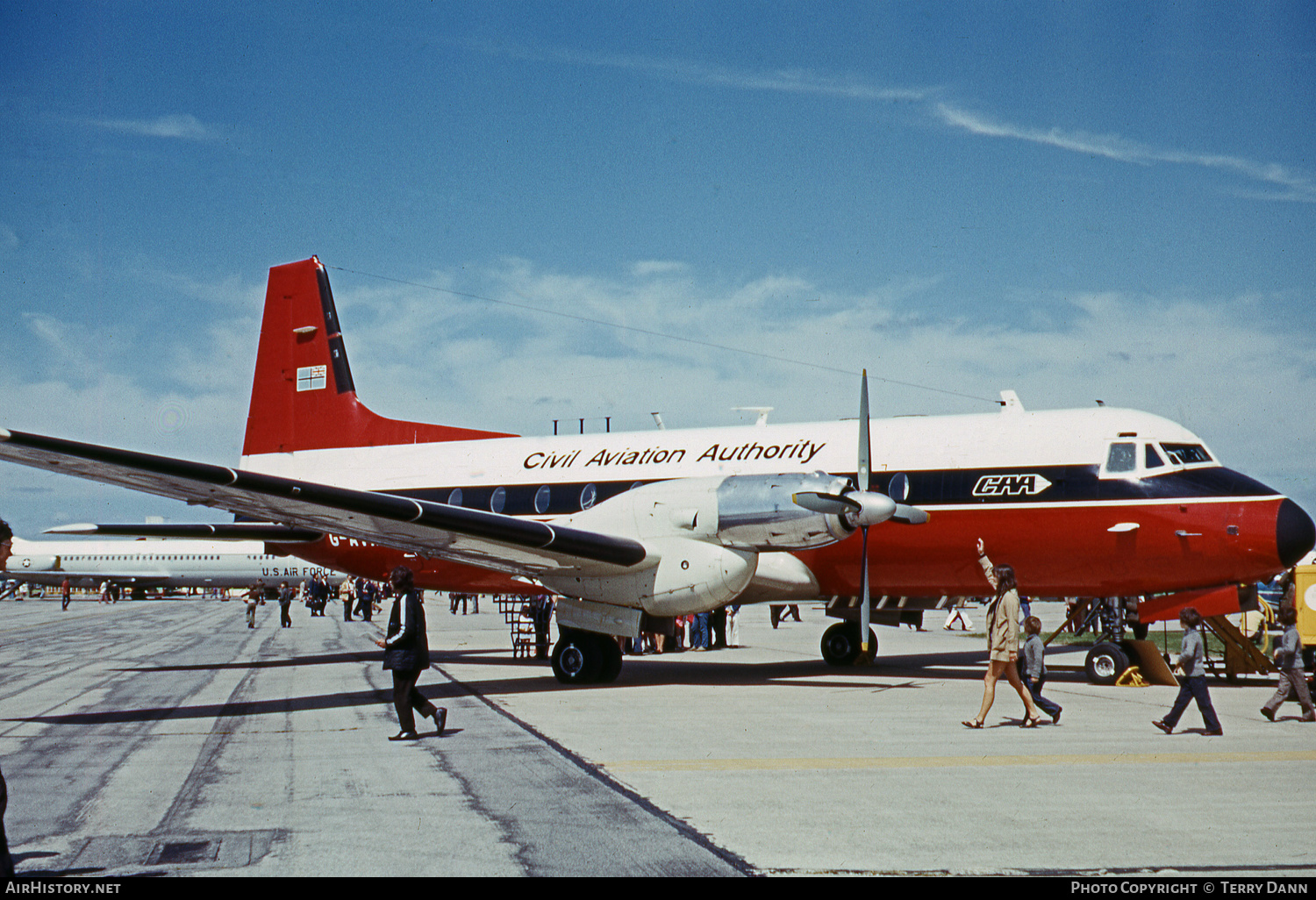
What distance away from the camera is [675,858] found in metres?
6.29

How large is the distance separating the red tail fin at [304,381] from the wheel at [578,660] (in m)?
7.80

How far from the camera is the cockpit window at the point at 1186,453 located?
51.2ft

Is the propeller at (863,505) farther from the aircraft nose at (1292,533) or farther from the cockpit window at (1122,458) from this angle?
the aircraft nose at (1292,533)

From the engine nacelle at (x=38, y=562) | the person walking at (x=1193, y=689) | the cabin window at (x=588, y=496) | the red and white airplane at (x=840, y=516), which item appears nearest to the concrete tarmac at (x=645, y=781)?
the person walking at (x=1193, y=689)

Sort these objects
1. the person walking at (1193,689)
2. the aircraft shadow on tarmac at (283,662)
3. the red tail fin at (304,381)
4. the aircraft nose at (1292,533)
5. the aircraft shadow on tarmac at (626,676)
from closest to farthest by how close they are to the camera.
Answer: the person walking at (1193,689) < the aircraft shadow on tarmac at (626,676) < the aircraft nose at (1292,533) < the aircraft shadow on tarmac at (283,662) < the red tail fin at (304,381)

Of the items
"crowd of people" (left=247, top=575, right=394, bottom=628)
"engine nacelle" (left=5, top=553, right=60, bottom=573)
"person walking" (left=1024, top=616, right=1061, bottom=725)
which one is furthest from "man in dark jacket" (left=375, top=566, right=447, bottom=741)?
"engine nacelle" (left=5, top=553, right=60, bottom=573)

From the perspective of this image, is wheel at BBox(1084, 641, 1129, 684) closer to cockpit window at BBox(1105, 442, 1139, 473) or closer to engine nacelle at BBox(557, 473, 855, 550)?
cockpit window at BBox(1105, 442, 1139, 473)

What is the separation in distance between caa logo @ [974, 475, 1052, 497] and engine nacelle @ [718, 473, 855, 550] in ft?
8.01

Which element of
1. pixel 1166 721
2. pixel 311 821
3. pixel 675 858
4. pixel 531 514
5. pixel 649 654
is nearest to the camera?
pixel 675 858

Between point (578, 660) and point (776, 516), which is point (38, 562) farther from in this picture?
point (776, 516)
